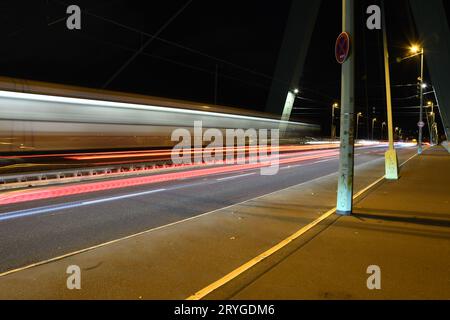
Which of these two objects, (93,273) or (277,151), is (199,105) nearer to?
(277,151)

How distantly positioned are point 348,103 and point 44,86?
31.1ft

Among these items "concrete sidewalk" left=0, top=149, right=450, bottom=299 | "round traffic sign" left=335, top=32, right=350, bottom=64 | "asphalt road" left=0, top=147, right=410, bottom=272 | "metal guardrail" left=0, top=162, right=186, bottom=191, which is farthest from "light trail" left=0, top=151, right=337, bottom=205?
"round traffic sign" left=335, top=32, right=350, bottom=64

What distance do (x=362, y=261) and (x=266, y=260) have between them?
1.19 metres

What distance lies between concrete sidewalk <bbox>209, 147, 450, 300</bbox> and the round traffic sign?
3.07 m

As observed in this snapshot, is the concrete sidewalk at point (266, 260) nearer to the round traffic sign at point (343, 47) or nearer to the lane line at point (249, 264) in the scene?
the lane line at point (249, 264)

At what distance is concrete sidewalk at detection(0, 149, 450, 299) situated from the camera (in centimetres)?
425

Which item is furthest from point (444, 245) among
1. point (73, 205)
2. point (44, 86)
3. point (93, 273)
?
point (44, 86)

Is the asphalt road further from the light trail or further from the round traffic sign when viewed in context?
the round traffic sign

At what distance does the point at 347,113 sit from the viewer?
798 cm

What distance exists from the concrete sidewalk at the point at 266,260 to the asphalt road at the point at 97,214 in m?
0.67

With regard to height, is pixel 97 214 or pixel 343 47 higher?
pixel 343 47

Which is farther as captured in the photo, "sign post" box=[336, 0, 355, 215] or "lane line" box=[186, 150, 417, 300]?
"sign post" box=[336, 0, 355, 215]

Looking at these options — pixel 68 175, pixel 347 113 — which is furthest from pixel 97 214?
pixel 68 175

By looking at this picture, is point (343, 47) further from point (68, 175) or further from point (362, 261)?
point (68, 175)
